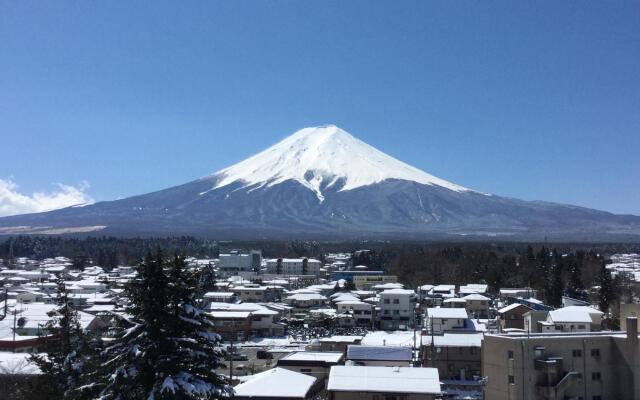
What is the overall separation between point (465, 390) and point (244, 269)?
50800 mm

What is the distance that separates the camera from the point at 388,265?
70562 mm

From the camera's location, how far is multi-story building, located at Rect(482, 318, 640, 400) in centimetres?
1487

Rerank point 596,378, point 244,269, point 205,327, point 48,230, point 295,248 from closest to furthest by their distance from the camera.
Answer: point 205,327 < point 596,378 < point 244,269 < point 295,248 < point 48,230

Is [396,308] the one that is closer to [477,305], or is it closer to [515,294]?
[477,305]

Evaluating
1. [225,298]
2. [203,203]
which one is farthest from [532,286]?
[203,203]

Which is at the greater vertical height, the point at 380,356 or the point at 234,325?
the point at 380,356

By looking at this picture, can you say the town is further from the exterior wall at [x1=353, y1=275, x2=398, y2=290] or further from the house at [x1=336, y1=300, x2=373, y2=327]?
the exterior wall at [x1=353, y1=275, x2=398, y2=290]

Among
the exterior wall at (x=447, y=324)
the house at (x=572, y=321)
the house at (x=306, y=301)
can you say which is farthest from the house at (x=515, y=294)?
the exterior wall at (x=447, y=324)

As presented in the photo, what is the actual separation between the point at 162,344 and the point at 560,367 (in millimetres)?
9616

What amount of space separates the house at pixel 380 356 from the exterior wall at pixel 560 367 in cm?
457

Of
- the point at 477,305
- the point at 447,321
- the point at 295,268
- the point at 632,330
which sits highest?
the point at 632,330

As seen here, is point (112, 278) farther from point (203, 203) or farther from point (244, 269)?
point (203, 203)

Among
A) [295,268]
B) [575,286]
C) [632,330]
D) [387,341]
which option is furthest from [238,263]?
[632,330]

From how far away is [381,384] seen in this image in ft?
47.6
